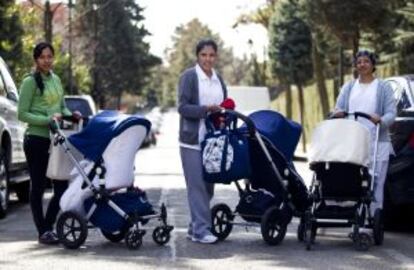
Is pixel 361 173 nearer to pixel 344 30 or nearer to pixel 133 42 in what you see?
pixel 344 30

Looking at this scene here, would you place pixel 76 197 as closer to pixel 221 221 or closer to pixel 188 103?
pixel 188 103

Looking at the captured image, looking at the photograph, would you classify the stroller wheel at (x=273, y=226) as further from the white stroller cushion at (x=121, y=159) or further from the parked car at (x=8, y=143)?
the parked car at (x=8, y=143)

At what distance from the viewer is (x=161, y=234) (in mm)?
9547

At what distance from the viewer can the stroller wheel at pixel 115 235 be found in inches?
374

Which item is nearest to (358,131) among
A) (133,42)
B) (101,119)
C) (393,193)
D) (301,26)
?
(393,193)

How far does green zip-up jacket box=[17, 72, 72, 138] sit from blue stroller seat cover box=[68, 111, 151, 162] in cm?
41

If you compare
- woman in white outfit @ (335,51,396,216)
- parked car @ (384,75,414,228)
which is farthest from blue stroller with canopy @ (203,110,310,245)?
parked car @ (384,75,414,228)

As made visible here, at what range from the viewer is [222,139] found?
937cm

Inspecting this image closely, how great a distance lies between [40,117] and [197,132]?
1560 mm

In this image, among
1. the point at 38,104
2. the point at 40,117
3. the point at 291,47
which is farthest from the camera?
the point at 291,47

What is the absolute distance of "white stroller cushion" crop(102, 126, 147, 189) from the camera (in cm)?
938

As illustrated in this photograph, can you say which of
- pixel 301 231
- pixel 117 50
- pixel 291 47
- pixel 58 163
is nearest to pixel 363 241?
pixel 301 231

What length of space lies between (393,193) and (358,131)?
1.26m

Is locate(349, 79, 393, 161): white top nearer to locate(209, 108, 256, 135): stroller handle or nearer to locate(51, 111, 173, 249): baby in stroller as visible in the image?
locate(209, 108, 256, 135): stroller handle
